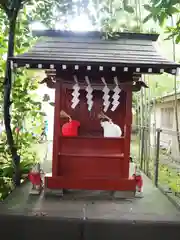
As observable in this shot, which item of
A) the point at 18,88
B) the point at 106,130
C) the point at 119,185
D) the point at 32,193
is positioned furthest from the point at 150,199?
the point at 18,88

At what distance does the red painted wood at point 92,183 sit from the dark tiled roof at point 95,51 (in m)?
1.90

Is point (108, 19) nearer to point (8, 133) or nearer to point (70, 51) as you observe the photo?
point (70, 51)

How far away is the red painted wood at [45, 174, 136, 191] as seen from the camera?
15.7ft

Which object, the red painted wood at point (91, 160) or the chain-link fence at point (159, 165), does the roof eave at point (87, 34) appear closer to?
the red painted wood at point (91, 160)

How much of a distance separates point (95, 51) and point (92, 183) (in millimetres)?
2210

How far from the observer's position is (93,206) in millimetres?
4191

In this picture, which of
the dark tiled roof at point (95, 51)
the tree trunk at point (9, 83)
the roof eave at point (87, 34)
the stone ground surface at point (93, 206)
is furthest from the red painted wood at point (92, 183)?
the roof eave at point (87, 34)

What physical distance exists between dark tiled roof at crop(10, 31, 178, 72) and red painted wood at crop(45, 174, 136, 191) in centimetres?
190

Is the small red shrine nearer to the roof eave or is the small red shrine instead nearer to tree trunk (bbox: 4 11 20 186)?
the roof eave

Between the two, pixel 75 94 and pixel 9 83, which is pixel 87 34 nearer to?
pixel 75 94

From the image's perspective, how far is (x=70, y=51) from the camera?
15.4 feet

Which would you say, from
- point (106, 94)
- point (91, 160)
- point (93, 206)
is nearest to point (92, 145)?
point (91, 160)

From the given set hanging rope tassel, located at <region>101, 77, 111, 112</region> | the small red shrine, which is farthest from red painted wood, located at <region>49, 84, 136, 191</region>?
hanging rope tassel, located at <region>101, 77, 111, 112</region>

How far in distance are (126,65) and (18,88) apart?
1.89 m
